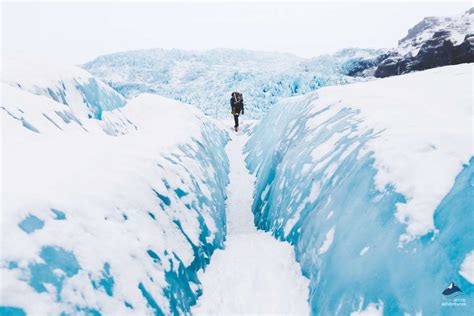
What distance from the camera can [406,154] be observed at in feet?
10.1

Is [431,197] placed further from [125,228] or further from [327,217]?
[125,228]

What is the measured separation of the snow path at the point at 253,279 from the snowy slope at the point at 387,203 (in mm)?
204

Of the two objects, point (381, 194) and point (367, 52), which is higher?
point (367, 52)

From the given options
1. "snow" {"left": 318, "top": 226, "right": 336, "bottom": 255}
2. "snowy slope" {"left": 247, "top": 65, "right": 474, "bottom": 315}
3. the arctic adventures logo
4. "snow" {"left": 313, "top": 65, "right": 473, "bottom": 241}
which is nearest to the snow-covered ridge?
"snowy slope" {"left": 247, "top": 65, "right": 474, "bottom": 315}

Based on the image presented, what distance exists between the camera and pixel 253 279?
402 centimetres

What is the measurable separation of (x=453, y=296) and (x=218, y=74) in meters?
41.7

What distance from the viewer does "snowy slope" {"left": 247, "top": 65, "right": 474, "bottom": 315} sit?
233cm

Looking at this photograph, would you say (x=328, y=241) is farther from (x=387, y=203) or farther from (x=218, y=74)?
(x=218, y=74)

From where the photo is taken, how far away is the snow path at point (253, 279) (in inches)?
138

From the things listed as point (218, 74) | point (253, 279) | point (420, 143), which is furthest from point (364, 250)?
point (218, 74)

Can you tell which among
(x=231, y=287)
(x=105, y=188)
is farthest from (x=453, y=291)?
(x=105, y=188)

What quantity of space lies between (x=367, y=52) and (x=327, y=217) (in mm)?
57088

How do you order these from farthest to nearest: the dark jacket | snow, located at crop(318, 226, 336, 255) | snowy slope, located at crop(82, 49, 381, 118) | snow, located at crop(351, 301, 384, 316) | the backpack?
1. snowy slope, located at crop(82, 49, 381, 118)
2. the dark jacket
3. the backpack
4. snow, located at crop(318, 226, 336, 255)
5. snow, located at crop(351, 301, 384, 316)

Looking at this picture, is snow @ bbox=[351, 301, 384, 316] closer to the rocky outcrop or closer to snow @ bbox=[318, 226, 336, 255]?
snow @ bbox=[318, 226, 336, 255]
